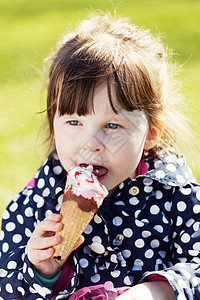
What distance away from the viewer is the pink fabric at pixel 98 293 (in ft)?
6.13

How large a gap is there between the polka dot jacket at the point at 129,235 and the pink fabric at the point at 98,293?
0.16 feet

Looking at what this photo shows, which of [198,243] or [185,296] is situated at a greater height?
[198,243]

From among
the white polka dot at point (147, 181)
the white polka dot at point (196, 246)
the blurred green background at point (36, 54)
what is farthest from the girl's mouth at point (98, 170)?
the blurred green background at point (36, 54)

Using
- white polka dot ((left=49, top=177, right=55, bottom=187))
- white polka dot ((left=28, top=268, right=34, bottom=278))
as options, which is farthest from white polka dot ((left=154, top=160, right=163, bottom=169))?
white polka dot ((left=28, top=268, right=34, bottom=278))

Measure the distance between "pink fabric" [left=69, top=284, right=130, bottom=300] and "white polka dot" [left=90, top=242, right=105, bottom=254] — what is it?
14 centimetres

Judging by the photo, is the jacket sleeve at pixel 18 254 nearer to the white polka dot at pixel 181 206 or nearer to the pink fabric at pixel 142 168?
the pink fabric at pixel 142 168

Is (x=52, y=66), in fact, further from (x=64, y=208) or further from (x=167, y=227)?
(x=167, y=227)

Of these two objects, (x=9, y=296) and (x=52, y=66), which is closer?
(x=9, y=296)

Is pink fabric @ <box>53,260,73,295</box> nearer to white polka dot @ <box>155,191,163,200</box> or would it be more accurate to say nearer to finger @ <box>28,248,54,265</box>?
finger @ <box>28,248,54,265</box>

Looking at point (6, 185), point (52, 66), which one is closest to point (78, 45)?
point (52, 66)

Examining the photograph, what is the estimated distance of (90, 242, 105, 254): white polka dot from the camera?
2004mm

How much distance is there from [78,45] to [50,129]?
0.42 meters

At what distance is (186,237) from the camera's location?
202 cm

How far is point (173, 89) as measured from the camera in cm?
237
